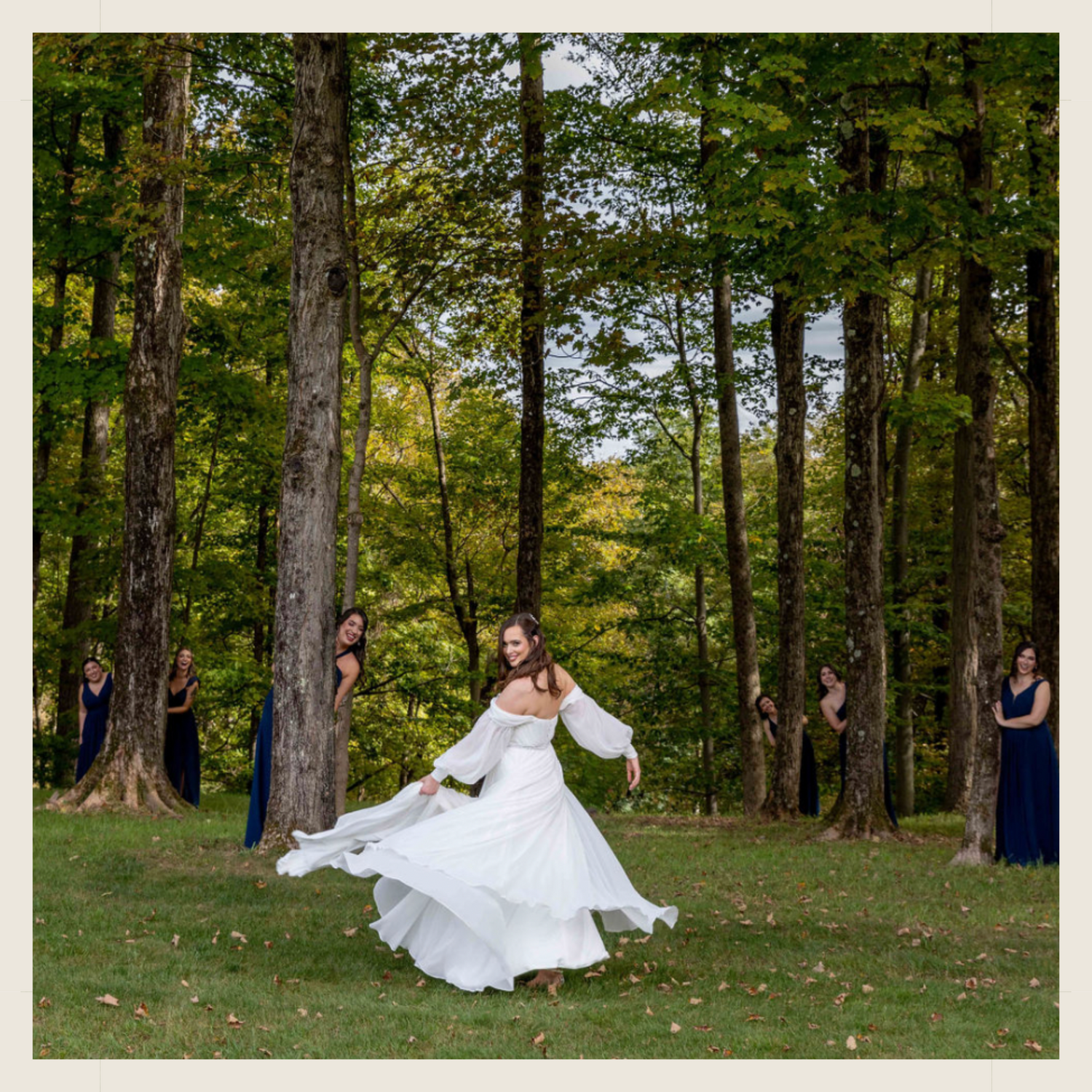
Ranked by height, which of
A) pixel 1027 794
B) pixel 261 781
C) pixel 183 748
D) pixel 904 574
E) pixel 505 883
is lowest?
pixel 183 748

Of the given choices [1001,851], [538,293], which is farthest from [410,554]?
[1001,851]

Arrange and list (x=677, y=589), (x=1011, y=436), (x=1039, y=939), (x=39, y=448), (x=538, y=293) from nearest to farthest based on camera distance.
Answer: (x=1039, y=939) < (x=538, y=293) < (x=39, y=448) < (x=1011, y=436) < (x=677, y=589)

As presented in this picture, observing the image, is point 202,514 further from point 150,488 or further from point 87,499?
point 150,488

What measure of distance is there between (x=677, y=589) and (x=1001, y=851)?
59.6 ft

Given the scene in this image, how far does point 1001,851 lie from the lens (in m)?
12.0

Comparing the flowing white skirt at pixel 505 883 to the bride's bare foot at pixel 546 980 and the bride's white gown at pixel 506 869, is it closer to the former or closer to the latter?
the bride's white gown at pixel 506 869

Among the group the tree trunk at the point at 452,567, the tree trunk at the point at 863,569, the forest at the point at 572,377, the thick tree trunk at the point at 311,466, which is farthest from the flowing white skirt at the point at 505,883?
the tree trunk at the point at 452,567

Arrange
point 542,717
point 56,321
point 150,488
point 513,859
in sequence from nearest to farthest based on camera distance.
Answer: point 513,859, point 542,717, point 150,488, point 56,321

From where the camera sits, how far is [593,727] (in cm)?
762

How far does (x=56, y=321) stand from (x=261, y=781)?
11531 mm

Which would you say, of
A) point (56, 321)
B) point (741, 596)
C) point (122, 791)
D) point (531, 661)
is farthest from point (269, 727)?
point (56, 321)

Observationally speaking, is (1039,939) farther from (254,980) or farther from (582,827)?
(254,980)

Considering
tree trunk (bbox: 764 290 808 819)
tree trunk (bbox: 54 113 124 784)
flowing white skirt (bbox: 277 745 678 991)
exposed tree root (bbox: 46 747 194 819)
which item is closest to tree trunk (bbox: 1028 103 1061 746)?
tree trunk (bbox: 764 290 808 819)

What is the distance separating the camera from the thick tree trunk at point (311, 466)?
1124 cm
